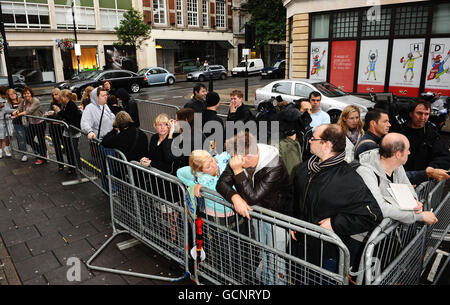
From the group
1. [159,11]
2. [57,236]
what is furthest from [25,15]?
[57,236]

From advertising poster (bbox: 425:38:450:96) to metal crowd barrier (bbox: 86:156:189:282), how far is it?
12.3m

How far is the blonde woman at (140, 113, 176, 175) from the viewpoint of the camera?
13.5 feet

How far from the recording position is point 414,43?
40.5ft

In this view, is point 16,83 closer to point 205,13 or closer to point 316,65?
point 316,65

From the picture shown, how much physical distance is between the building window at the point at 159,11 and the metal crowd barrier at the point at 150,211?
34653mm

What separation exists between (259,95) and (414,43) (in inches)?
248

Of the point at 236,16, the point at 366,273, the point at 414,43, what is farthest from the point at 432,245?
the point at 236,16

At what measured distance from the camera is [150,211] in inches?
146

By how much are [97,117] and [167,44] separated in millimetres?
32143

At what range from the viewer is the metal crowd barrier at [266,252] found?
235 cm

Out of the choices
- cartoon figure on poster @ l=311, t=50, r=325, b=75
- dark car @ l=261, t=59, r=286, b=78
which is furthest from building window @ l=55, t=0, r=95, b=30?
cartoon figure on poster @ l=311, t=50, r=325, b=75

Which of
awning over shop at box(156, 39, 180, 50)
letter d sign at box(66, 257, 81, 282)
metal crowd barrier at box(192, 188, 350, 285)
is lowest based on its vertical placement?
letter d sign at box(66, 257, 81, 282)

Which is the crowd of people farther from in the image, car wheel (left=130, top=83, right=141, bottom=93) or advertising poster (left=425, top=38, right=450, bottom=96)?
car wheel (left=130, top=83, right=141, bottom=93)

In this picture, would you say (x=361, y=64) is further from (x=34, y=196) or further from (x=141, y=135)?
(x=34, y=196)
